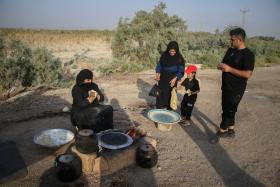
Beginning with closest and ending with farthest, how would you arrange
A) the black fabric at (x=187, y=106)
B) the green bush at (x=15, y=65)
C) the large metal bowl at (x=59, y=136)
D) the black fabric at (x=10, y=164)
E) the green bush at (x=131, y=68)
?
the black fabric at (x=10, y=164) < the large metal bowl at (x=59, y=136) < the black fabric at (x=187, y=106) < the green bush at (x=15, y=65) < the green bush at (x=131, y=68)

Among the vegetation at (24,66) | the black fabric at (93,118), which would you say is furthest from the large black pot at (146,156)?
the vegetation at (24,66)

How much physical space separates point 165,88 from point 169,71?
44cm

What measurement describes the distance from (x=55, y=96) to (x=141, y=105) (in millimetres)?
3036

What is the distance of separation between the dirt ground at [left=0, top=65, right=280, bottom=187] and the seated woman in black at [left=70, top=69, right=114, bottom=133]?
56 cm

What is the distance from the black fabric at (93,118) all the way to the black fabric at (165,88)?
158 cm

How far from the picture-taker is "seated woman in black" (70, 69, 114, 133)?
11.8 ft

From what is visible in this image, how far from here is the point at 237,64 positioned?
11.0ft

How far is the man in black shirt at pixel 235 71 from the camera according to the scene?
10.6 feet

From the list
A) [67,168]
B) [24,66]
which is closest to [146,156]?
[67,168]

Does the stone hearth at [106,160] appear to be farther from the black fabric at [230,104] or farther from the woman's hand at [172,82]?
the woman's hand at [172,82]

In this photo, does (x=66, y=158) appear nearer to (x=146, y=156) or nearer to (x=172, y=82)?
(x=146, y=156)

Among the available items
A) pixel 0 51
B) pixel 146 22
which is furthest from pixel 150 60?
pixel 0 51

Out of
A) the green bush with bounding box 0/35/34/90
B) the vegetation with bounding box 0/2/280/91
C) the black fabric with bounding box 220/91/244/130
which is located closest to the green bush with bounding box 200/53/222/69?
the vegetation with bounding box 0/2/280/91

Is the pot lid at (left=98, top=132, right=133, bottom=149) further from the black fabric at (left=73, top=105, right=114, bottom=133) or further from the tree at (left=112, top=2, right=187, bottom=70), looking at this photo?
the tree at (left=112, top=2, right=187, bottom=70)
